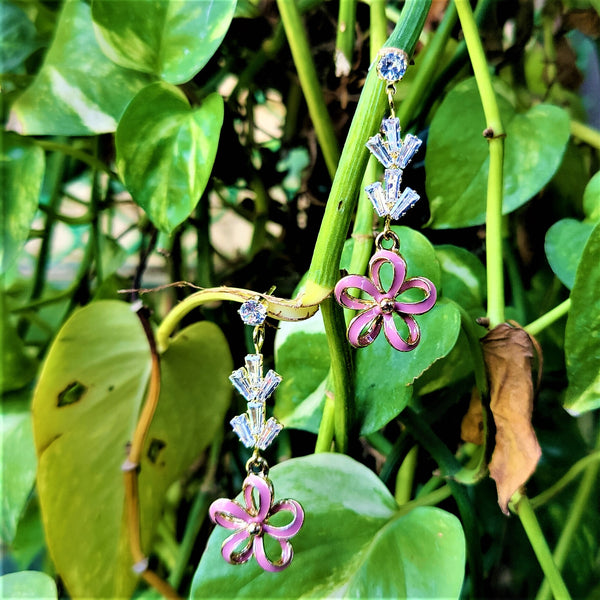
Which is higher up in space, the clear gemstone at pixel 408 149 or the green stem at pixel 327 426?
the clear gemstone at pixel 408 149

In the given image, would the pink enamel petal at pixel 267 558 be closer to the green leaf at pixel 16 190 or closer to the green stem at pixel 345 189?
the green stem at pixel 345 189

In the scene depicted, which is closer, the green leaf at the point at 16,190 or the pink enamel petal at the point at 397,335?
the pink enamel petal at the point at 397,335

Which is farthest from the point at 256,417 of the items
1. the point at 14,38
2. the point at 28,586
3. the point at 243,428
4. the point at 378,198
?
the point at 14,38

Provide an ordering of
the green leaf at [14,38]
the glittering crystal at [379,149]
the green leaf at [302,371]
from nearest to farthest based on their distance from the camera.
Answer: the glittering crystal at [379,149] < the green leaf at [302,371] < the green leaf at [14,38]

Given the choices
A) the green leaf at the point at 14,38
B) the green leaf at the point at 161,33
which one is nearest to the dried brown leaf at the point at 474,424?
the green leaf at the point at 161,33

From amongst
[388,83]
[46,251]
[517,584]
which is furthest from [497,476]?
[46,251]

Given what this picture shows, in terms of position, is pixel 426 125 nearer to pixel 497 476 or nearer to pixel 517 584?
pixel 497 476

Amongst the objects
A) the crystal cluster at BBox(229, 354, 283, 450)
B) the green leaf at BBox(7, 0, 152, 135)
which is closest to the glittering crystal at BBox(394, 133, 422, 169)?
the crystal cluster at BBox(229, 354, 283, 450)

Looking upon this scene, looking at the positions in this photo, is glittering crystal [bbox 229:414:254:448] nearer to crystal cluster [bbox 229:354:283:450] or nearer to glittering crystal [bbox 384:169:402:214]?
crystal cluster [bbox 229:354:283:450]
